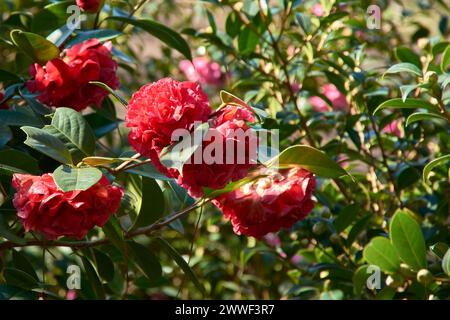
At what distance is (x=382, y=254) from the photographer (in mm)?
1197

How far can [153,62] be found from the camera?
3.04m

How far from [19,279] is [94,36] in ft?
1.47

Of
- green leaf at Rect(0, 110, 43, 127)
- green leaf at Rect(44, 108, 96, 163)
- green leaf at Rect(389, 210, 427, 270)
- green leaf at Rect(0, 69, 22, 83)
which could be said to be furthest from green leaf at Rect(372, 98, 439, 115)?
green leaf at Rect(0, 69, 22, 83)

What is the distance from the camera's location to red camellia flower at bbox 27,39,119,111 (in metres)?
1.33

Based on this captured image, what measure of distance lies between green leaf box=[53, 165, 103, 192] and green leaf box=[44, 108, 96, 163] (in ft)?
0.30

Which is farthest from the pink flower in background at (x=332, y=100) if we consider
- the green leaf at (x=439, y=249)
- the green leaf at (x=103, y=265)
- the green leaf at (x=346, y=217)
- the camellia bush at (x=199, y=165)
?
the green leaf at (x=439, y=249)

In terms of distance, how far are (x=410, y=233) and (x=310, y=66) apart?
736 millimetres

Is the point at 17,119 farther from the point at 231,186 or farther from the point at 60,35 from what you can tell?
the point at 231,186

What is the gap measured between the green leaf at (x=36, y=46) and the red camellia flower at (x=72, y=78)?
1 cm

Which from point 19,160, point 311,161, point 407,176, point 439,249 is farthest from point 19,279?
point 407,176

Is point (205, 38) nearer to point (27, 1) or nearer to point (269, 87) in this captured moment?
point (269, 87)

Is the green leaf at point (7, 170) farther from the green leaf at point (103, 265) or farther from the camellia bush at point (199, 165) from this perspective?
the green leaf at point (103, 265)
